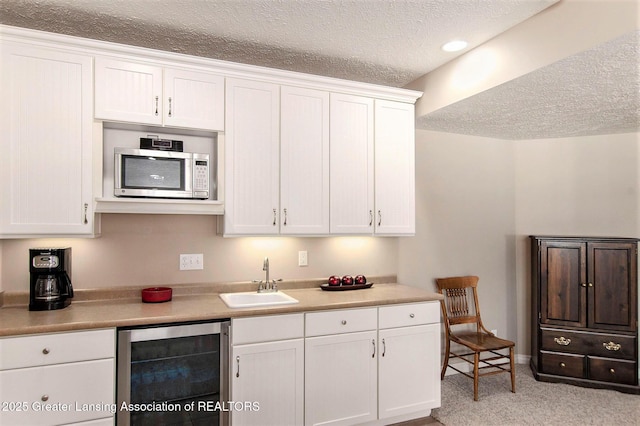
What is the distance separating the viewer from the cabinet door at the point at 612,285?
3396 mm

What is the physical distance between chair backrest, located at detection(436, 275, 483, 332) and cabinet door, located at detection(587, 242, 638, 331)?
3.13ft

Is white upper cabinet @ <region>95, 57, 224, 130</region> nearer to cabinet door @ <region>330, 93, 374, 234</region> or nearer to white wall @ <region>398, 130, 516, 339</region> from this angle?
cabinet door @ <region>330, 93, 374, 234</region>

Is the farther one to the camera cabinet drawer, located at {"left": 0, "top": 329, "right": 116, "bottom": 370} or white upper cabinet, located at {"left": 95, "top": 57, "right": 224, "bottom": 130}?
white upper cabinet, located at {"left": 95, "top": 57, "right": 224, "bottom": 130}

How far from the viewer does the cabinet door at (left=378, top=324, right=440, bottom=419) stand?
8.92ft

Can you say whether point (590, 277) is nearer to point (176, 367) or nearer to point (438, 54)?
point (438, 54)

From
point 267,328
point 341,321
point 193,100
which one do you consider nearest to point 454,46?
point 193,100

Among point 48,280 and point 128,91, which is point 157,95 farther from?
point 48,280

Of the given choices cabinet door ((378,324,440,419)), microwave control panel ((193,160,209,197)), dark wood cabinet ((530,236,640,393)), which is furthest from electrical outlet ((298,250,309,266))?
dark wood cabinet ((530,236,640,393))

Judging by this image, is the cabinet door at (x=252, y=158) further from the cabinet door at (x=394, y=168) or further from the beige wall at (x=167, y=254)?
the cabinet door at (x=394, y=168)

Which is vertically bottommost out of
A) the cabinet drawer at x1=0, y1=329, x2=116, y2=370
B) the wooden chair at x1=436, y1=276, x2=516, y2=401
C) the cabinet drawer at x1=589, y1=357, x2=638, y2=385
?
the cabinet drawer at x1=589, y1=357, x2=638, y2=385

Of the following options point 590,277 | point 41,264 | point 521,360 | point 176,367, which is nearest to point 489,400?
point 521,360

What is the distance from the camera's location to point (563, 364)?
3.57 m

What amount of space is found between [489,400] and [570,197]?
2.20 meters

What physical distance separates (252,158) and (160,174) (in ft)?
1.98
